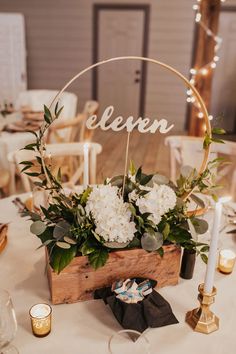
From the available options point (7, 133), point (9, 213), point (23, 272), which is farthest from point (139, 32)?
point (23, 272)

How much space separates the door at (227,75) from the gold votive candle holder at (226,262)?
508cm

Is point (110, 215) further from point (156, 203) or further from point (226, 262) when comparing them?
point (226, 262)

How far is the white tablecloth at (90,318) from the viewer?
1.02 m

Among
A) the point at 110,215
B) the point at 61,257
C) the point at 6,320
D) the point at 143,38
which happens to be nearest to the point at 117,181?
the point at 110,215

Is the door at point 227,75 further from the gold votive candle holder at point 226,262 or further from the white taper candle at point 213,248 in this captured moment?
the white taper candle at point 213,248

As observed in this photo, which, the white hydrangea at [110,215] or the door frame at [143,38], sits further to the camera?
the door frame at [143,38]

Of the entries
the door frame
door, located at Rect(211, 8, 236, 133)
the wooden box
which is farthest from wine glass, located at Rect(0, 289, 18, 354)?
the door frame

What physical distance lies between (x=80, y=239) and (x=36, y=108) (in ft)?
12.4

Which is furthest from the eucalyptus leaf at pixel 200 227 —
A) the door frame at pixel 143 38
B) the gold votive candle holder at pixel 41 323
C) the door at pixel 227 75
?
the door frame at pixel 143 38

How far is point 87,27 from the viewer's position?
6.39 m

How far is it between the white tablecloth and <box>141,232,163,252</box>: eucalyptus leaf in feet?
0.72

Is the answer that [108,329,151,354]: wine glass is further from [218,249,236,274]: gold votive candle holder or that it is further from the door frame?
the door frame

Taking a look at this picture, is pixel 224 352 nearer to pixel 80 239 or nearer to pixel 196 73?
pixel 80 239

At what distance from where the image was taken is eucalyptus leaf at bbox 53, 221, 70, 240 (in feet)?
3.60
